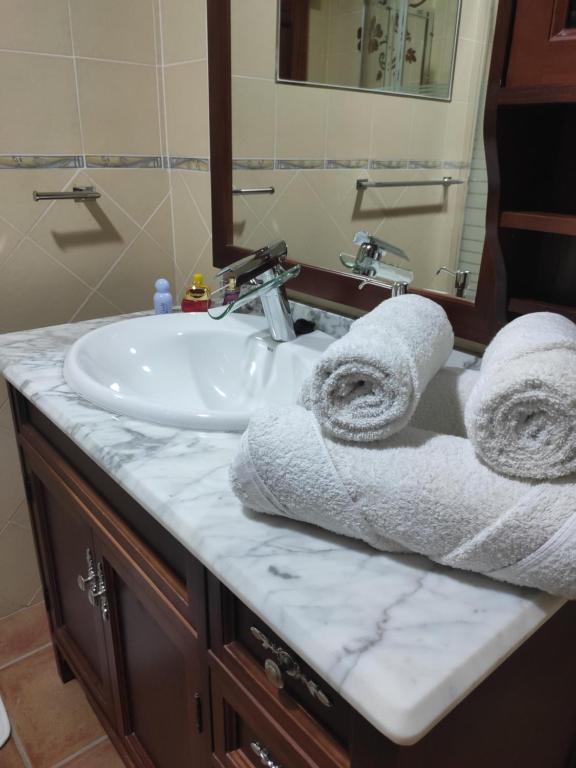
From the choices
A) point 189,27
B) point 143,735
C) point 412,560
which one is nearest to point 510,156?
point 412,560

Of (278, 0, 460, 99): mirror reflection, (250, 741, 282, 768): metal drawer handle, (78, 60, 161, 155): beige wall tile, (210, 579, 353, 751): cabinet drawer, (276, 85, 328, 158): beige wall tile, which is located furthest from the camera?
(78, 60, 161, 155): beige wall tile

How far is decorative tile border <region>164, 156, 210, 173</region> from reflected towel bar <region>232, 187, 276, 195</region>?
104mm

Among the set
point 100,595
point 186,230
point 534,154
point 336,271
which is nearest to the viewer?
point 534,154

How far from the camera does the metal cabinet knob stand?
1.99ft

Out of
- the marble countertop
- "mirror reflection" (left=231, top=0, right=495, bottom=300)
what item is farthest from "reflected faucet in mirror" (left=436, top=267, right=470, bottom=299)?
the marble countertop

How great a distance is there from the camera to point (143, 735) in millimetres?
1064

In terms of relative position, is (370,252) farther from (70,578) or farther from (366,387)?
(70,578)

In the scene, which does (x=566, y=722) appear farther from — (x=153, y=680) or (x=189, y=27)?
(x=189, y=27)

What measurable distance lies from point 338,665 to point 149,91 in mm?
1436

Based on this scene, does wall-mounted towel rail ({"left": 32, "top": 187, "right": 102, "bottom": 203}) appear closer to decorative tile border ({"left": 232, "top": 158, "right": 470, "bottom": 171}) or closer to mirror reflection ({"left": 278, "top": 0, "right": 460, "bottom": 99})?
decorative tile border ({"left": 232, "top": 158, "right": 470, "bottom": 171})

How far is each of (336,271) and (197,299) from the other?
1.19 feet

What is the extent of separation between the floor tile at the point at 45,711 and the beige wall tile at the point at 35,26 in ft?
5.00

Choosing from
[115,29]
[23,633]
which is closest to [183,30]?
[115,29]

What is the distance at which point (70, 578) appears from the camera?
1214 mm
